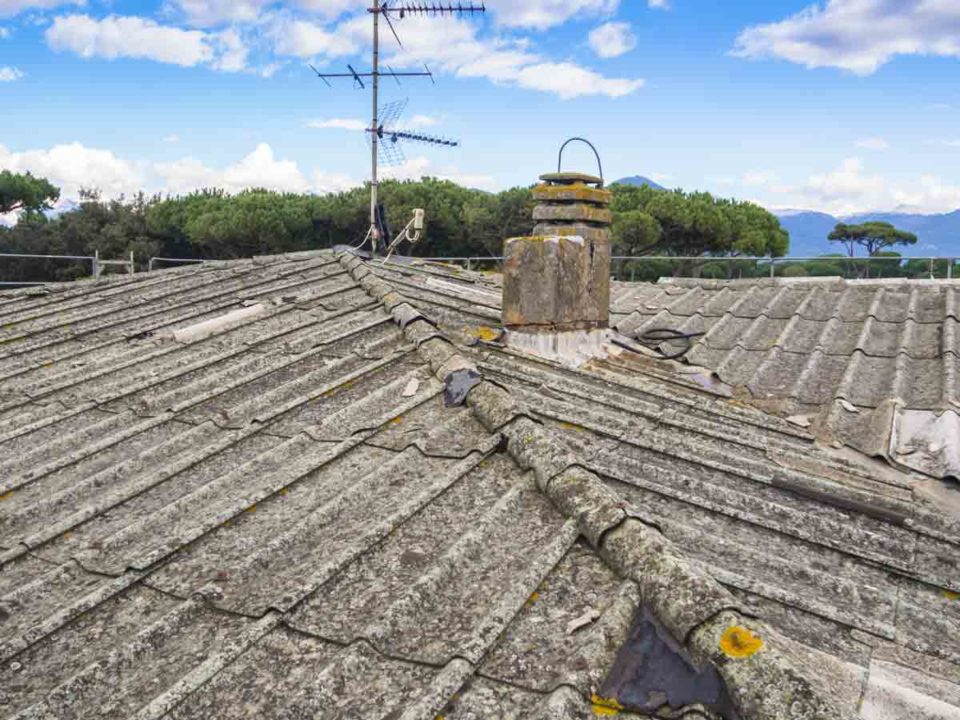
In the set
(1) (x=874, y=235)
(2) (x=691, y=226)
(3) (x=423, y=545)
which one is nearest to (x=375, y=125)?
(3) (x=423, y=545)

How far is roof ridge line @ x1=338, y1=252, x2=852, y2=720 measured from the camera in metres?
1.97

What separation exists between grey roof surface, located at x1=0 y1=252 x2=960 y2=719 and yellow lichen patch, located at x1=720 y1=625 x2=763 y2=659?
2 cm

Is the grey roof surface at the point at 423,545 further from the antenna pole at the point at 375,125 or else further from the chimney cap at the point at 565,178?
the antenna pole at the point at 375,125

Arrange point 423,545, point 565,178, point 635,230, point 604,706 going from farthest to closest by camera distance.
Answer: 1. point 635,230
2. point 565,178
3. point 423,545
4. point 604,706

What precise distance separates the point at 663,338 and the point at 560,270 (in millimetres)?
1920

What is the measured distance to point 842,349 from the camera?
6664 millimetres

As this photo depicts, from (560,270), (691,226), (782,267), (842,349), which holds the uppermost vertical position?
(691,226)

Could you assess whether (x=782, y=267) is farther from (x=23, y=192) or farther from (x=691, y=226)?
(x=23, y=192)

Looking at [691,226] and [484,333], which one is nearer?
[484,333]

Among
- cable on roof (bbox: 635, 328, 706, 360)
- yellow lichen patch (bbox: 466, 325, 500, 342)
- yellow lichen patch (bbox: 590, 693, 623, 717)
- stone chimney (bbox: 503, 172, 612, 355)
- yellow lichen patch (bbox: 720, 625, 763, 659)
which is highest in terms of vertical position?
stone chimney (bbox: 503, 172, 612, 355)

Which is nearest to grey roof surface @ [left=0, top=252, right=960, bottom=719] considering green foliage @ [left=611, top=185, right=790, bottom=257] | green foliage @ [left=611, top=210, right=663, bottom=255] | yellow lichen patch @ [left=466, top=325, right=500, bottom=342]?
yellow lichen patch @ [left=466, top=325, right=500, bottom=342]

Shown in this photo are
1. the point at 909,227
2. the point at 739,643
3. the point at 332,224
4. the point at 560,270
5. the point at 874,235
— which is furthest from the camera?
the point at 909,227

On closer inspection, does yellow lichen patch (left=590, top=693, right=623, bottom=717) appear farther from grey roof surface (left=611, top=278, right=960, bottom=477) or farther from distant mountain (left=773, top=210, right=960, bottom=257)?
distant mountain (left=773, top=210, right=960, bottom=257)

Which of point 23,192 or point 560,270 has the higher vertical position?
point 23,192
